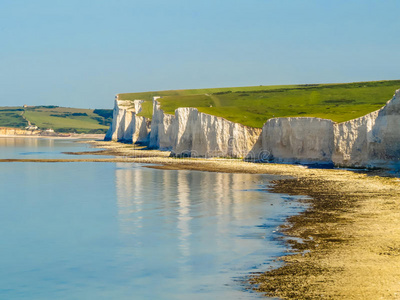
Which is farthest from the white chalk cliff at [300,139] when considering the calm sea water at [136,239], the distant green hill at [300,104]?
the calm sea water at [136,239]

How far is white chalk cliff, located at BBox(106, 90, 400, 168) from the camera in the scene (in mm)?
44406

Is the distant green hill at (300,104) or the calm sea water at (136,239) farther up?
the distant green hill at (300,104)

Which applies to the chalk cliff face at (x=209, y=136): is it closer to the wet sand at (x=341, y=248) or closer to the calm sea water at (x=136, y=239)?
the calm sea water at (x=136, y=239)

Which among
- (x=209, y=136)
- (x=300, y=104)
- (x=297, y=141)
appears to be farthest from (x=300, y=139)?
(x=300, y=104)

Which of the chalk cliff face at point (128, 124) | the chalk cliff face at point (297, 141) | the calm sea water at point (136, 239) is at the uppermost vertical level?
the chalk cliff face at point (128, 124)

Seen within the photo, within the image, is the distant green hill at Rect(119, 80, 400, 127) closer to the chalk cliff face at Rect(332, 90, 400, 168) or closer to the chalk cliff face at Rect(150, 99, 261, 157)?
the chalk cliff face at Rect(150, 99, 261, 157)

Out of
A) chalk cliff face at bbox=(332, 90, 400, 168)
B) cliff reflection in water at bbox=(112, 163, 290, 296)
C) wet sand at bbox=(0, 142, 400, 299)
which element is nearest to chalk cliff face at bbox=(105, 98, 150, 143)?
chalk cliff face at bbox=(332, 90, 400, 168)

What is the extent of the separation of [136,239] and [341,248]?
724 centimetres

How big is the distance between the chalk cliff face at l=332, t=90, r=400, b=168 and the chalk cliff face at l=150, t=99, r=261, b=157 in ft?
49.3

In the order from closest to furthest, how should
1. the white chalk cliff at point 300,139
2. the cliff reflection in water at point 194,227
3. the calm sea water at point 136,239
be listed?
the calm sea water at point 136,239 < the cliff reflection in water at point 194,227 < the white chalk cliff at point 300,139

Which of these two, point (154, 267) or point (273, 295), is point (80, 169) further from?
point (273, 295)

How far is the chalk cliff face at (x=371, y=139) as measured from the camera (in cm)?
4372

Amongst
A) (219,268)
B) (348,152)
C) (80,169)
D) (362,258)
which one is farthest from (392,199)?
(80,169)

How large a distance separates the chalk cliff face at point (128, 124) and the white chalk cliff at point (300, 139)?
4908 cm
